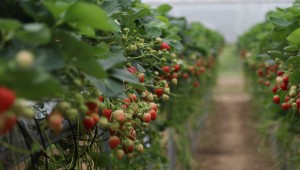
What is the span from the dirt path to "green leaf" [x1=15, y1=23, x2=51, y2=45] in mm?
4832

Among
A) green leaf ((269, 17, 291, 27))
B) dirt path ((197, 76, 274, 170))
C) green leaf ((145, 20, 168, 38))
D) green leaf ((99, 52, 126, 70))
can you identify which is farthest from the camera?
dirt path ((197, 76, 274, 170))

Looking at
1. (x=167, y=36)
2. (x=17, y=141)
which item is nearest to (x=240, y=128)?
(x=167, y=36)

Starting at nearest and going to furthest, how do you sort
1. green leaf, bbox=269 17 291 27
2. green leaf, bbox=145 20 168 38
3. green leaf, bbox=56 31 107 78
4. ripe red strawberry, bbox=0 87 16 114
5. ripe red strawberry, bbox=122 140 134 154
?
ripe red strawberry, bbox=0 87 16 114 < green leaf, bbox=56 31 107 78 < ripe red strawberry, bbox=122 140 134 154 < green leaf, bbox=269 17 291 27 < green leaf, bbox=145 20 168 38

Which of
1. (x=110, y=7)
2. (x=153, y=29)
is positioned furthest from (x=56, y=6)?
(x=153, y=29)

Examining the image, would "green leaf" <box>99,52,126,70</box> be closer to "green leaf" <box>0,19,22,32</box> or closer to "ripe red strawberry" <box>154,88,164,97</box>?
"green leaf" <box>0,19,22,32</box>

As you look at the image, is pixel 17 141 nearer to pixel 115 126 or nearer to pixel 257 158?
pixel 115 126

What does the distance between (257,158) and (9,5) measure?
17.8 feet

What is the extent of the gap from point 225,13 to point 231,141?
777 cm

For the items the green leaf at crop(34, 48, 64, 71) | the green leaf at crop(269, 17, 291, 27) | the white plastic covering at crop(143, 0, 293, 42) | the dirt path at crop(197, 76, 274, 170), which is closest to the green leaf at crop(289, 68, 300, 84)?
the green leaf at crop(269, 17, 291, 27)

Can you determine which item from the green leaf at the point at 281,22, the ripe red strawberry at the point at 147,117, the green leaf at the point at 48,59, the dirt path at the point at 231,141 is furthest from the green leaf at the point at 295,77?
the dirt path at the point at 231,141

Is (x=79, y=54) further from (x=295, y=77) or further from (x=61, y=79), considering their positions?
(x=295, y=77)

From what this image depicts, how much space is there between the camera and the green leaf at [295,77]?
1.60 metres

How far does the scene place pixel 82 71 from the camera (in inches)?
40.1

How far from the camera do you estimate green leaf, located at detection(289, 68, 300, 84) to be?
5.25 feet
